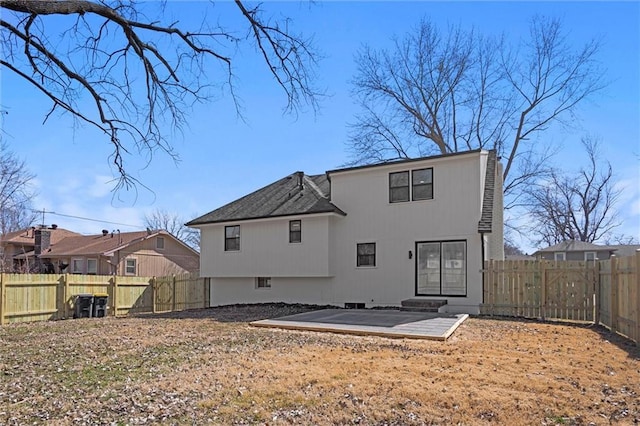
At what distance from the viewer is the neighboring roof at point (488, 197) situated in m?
14.6

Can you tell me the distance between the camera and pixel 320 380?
6.18m

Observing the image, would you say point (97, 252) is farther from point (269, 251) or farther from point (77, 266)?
point (269, 251)

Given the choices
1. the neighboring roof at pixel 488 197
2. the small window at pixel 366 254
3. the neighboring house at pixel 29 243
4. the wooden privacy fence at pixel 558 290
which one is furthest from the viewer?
the neighboring house at pixel 29 243

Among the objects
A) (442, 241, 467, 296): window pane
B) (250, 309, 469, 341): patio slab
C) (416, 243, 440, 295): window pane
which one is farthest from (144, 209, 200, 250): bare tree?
(250, 309, 469, 341): patio slab

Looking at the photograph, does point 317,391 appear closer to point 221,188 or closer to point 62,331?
point 62,331

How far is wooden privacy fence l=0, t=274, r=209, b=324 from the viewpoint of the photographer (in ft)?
49.1

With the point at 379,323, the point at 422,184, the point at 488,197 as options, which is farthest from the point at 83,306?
the point at 488,197

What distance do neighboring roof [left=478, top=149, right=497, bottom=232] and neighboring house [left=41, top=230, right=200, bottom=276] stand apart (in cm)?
2540

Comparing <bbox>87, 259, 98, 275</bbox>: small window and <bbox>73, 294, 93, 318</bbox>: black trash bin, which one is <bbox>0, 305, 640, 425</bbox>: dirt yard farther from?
<bbox>87, 259, 98, 275</bbox>: small window

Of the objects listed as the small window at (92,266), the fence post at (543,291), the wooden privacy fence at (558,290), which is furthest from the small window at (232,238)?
the small window at (92,266)

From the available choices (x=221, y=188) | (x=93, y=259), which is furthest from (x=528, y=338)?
(x=93, y=259)

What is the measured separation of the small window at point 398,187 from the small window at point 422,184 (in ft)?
0.83

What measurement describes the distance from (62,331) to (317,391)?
9077 millimetres

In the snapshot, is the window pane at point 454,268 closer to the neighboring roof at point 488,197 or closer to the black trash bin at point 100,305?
the neighboring roof at point 488,197
